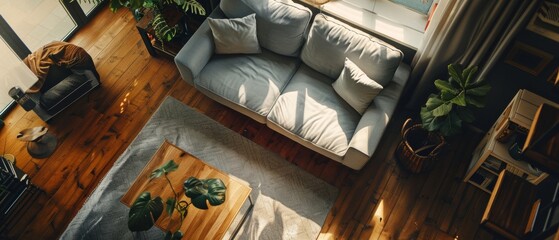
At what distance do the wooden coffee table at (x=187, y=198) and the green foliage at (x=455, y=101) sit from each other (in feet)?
4.43

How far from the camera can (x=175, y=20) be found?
333 cm

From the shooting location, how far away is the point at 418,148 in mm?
3000

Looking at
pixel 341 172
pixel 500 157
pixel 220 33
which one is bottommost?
pixel 341 172

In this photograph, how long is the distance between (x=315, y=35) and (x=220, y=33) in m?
0.74

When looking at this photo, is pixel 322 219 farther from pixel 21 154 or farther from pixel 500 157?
pixel 21 154

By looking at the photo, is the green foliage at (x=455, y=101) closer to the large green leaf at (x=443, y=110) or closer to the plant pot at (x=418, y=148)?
the large green leaf at (x=443, y=110)

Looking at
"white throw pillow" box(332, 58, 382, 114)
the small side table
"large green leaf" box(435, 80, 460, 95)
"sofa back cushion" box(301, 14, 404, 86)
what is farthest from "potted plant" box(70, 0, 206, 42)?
the small side table

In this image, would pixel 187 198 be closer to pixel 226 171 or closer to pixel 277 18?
pixel 226 171

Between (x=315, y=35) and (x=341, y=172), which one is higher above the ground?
(x=315, y=35)

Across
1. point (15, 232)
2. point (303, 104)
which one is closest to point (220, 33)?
point (303, 104)

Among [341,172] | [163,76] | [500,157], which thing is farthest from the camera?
[163,76]

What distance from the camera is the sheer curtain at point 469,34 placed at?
2.27 m

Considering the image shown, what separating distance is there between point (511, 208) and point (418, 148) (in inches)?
30.4

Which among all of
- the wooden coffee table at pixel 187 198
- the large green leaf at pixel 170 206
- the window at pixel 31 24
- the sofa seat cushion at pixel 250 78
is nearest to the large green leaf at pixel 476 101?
the sofa seat cushion at pixel 250 78
